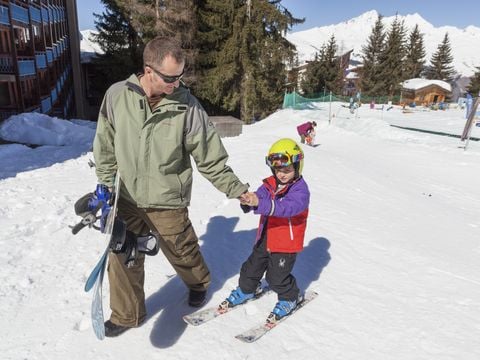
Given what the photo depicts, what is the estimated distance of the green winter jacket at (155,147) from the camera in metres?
2.40

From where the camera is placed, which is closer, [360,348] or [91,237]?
[360,348]

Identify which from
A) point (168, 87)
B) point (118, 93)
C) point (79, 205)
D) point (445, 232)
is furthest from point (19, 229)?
point (445, 232)

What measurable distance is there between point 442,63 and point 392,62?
15.9m

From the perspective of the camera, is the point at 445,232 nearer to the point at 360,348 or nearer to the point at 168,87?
the point at 360,348

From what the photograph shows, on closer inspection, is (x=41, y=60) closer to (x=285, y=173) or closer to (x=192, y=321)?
(x=192, y=321)

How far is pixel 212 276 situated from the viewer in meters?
3.83

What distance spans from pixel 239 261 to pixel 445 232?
3.70 meters

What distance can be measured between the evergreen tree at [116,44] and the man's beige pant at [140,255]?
2504 cm

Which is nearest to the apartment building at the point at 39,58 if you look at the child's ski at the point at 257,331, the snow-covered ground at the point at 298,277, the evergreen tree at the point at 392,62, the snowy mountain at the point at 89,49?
the snowy mountain at the point at 89,49

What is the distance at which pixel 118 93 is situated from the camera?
2.44 metres

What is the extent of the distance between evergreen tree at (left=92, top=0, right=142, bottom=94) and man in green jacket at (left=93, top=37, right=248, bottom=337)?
25033 mm

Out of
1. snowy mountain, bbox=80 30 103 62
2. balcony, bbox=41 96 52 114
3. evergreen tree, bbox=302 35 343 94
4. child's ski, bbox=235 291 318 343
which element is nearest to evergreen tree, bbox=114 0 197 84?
balcony, bbox=41 96 52 114

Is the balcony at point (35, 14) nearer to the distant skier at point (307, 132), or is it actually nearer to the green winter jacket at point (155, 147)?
the distant skier at point (307, 132)

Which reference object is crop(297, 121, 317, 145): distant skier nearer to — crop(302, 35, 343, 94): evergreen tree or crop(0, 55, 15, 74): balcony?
crop(0, 55, 15, 74): balcony
